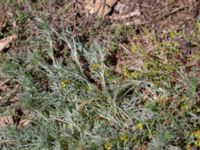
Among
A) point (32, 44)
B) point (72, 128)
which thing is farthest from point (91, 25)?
point (72, 128)

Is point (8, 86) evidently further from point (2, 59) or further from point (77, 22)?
point (77, 22)

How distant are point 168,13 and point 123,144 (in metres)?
1.25

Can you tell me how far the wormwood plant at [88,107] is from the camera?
3.21 m

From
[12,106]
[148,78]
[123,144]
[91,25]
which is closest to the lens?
[123,144]

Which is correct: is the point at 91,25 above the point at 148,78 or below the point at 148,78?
above

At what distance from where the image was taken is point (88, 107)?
3459mm

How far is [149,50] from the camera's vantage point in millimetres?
3703

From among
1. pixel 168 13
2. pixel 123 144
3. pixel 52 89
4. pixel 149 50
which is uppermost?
pixel 168 13

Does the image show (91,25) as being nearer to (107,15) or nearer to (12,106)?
(107,15)

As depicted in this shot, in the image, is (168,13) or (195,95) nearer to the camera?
(195,95)

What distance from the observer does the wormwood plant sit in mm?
3213

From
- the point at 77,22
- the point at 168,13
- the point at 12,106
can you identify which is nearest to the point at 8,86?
the point at 12,106

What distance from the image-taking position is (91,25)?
4.02 meters

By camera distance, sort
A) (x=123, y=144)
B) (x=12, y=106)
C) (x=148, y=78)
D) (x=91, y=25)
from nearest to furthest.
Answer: (x=123, y=144)
(x=148, y=78)
(x=12, y=106)
(x=91, y=25)
